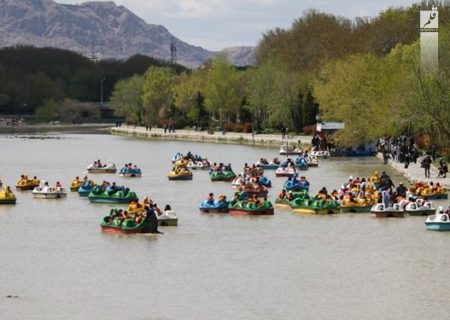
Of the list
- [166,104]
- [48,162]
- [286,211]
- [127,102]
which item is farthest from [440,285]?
[127,102]

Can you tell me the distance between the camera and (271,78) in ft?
433

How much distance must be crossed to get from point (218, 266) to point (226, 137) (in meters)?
87.2

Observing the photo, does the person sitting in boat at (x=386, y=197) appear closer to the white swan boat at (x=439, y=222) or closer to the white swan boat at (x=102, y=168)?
the white swan boat at (x=439, y=222)

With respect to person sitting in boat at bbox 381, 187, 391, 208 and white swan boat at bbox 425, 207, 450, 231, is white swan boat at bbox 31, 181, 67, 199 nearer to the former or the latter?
person sitting in boat at bbox 381, 187, 391, 208

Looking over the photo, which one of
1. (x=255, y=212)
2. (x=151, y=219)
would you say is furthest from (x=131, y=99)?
(x=151, y=219)

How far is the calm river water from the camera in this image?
3575 cm

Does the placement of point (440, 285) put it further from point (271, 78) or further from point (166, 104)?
point (166, 104)

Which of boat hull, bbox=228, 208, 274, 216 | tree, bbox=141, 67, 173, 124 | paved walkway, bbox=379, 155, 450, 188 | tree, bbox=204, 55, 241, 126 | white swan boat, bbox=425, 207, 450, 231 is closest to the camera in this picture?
white swan boat, bbox=425, 207, 450, 231

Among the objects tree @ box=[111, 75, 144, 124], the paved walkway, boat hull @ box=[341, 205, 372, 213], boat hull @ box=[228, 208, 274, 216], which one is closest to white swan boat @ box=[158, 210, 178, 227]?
boat hull @ box=[228, 208, 274, 216]

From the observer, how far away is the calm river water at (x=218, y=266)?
117ft

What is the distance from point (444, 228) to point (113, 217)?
12.3m

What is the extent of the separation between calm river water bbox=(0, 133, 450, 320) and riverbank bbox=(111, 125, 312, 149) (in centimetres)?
5385

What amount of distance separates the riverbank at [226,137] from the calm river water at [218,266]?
53.8m

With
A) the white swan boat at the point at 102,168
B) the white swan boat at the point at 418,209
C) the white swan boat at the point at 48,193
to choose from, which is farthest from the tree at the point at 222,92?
the white swan boat at the point at 418,209
